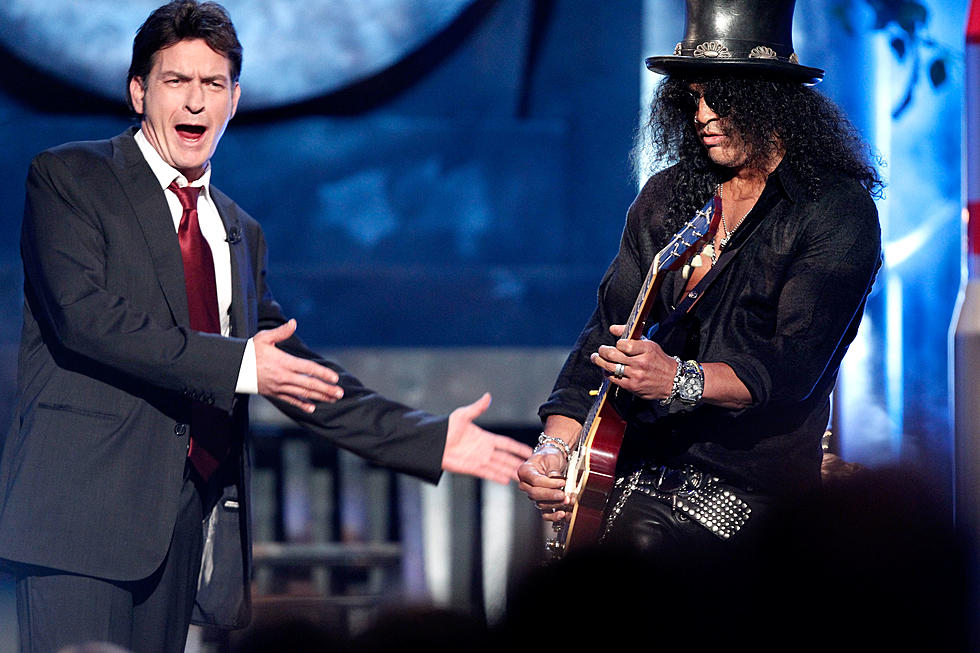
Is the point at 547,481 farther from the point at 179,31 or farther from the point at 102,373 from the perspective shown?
the point at 179,31

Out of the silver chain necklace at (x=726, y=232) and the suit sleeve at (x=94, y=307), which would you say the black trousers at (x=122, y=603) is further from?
the silver chain necklace at (x=726, y=232)

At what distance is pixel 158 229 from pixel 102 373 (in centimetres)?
34

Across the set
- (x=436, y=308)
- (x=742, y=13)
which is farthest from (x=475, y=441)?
(x=436, y=308)

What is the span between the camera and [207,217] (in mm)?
3232

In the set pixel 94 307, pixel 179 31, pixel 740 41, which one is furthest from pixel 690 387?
pixel 179 31

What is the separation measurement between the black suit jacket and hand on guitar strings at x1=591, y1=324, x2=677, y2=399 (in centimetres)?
85

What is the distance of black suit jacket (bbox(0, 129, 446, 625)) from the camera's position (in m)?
2.86

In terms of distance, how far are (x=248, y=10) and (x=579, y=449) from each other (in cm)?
265

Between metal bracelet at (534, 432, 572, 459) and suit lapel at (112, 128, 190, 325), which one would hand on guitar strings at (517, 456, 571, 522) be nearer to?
metal bracelet at (534, 432, 572, 459)

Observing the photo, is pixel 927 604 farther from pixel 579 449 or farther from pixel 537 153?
pixel 537 153

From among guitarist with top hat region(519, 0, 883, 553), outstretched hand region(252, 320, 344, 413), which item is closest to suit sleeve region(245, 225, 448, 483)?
outstretched hand region(252, 320, 344, 413)

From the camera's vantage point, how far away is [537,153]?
4926mm

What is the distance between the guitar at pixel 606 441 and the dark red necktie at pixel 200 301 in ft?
2.84

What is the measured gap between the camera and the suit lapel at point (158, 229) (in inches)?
118
